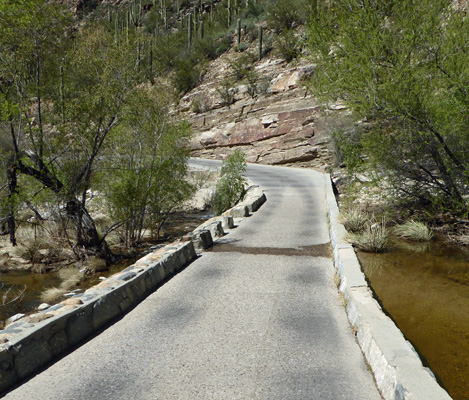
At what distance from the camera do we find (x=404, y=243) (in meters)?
11.5

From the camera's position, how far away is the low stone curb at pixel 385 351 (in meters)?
3.41

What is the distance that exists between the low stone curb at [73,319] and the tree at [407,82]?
24.3 feet

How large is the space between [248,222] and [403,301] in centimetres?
630

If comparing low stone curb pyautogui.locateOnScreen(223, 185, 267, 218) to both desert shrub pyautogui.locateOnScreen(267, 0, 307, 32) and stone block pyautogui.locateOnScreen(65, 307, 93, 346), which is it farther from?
desert shrub pyautogui.locateOnScreen(267, 0, 307, 32)

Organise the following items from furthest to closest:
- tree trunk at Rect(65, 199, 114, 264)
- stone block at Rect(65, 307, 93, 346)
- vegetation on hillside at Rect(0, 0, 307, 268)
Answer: tree trunk at Rect(65, 199, 114, 264) < vegetation on hillside at Rect(0, 0, 307, 268) < stone block at Rect(65, 307, 93, 346)

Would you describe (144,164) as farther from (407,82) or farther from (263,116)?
(263,116)

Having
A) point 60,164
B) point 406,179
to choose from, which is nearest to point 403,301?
point 406,179

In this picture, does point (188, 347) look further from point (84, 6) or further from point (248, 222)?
point (84, 6)

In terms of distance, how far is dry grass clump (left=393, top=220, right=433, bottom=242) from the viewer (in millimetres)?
11648

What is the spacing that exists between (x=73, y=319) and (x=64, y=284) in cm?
626

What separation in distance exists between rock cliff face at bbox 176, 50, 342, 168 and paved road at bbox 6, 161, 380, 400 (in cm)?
2129

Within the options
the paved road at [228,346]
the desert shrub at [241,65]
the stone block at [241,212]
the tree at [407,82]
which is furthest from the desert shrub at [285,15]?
the paved road at [228,346]

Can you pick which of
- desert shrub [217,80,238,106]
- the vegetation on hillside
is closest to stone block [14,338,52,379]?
the vegetation on hillside

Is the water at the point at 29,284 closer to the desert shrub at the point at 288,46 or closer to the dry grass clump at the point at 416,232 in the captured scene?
the dry grass clump at the point at 416,232
